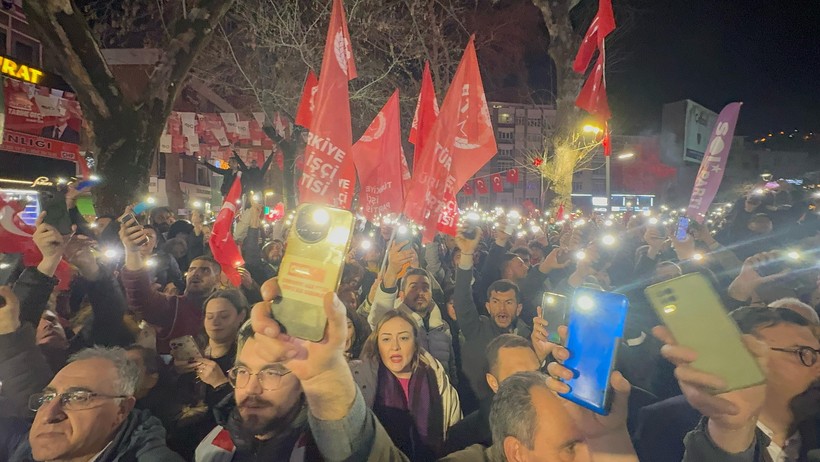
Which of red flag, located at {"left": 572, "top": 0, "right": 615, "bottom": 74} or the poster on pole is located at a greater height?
red flag, located at {"left": 572, "top": 0, "right": 615, "bottom": 74}

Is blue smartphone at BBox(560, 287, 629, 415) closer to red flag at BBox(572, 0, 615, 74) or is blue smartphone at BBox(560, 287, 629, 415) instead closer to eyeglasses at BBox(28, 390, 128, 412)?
eyeglasses at BBox(28, 390, 128, 412)

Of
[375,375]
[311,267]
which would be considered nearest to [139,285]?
[375,375]

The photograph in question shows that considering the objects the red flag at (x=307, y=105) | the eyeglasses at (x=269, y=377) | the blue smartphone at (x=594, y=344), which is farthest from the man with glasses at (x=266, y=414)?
the red flag at (x=307, y=105)

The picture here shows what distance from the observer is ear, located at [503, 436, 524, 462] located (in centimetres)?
209

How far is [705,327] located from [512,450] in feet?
2.90

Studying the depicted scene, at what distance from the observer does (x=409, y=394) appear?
3012 millimetres

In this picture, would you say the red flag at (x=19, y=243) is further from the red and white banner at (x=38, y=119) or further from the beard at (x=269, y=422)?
the red and white banner at (x=38, y=119)

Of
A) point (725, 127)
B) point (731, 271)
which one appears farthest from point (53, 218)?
point (725, 127)

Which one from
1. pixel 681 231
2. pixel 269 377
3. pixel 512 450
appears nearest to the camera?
pixel 512 450

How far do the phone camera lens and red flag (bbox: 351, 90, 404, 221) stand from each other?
428 cm

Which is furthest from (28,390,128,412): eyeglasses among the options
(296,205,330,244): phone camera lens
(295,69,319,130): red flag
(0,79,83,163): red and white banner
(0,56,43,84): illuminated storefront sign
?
(0,79,83,163): red and white banner

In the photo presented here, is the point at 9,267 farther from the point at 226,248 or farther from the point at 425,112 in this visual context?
the point at 425,112

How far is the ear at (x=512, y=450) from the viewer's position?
2094 mm

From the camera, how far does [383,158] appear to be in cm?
649
